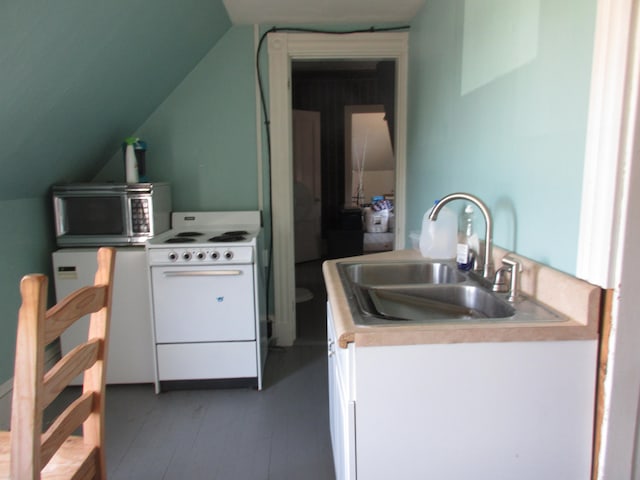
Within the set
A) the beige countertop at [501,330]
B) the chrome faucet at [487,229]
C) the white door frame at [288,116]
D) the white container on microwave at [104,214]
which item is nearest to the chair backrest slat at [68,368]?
the beige countertop at [501,330]

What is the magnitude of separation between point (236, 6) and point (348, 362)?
2300 mm

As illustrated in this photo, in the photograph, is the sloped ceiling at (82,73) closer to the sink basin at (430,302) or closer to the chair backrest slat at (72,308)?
the chair backrest slat at (72,308)

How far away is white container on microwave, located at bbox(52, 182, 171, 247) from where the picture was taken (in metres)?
2.47

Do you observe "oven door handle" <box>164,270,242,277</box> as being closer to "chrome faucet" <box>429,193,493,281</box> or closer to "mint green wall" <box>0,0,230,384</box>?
"mint green wall" <box>0,0,230,384</box>

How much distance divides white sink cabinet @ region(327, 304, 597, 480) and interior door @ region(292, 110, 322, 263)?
4.66m

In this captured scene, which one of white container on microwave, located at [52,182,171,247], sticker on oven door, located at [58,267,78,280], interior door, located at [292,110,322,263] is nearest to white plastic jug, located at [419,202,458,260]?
white container on microwave, located at [52,182,171,247]

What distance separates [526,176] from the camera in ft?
4.29

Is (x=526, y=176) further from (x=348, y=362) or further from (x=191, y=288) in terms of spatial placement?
(x=191, y=288)

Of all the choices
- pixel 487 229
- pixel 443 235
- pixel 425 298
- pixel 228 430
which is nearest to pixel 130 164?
pixel 228 430

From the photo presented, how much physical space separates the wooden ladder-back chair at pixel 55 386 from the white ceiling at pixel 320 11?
6.62 feet

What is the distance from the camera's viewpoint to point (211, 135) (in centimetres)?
297

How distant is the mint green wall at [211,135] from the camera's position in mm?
2898

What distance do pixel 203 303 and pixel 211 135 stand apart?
1.22 m

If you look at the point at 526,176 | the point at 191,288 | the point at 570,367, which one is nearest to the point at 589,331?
the point at 570,367
